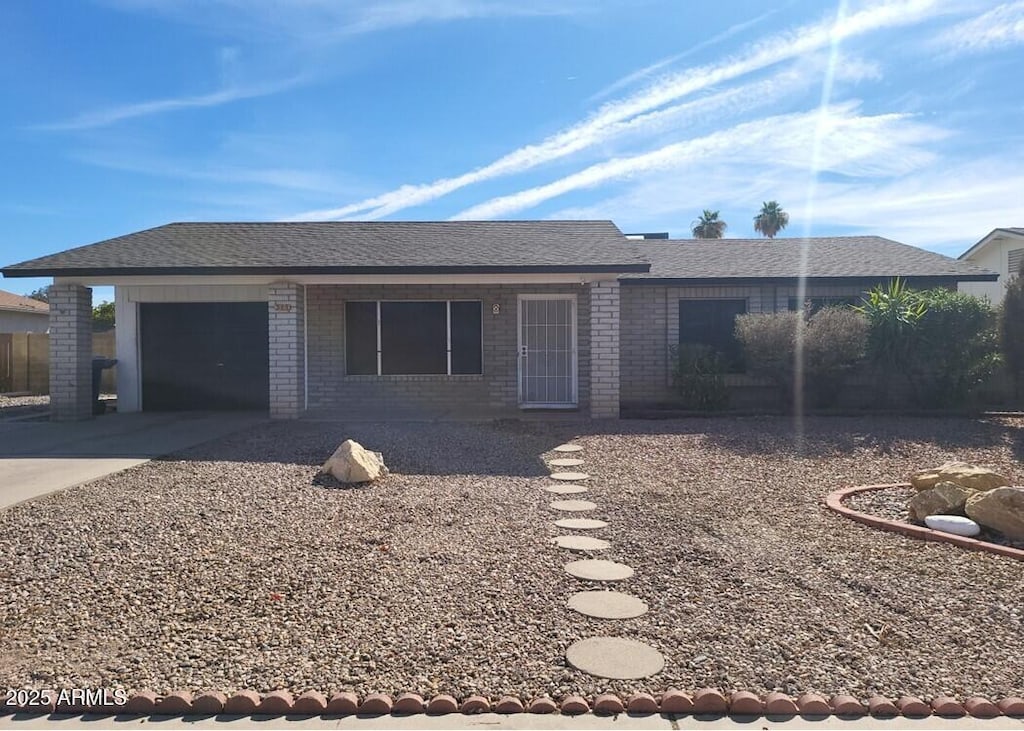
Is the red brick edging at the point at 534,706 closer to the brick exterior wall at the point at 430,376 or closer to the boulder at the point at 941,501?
the boulder at the point at 941,501

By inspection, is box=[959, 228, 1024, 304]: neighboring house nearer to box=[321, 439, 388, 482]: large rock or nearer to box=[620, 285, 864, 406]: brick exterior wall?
box=[620, 285, 864, 406]: brick exterior wall

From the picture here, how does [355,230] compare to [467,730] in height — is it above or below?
above

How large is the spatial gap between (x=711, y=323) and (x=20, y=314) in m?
25.2

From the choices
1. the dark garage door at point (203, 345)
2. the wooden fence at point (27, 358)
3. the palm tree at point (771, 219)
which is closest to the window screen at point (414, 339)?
the dark garage door at point (203, 345)

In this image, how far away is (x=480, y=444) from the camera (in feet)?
31.6

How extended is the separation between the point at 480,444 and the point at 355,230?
24.5 feet

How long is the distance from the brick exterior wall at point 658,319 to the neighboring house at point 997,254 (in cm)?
878

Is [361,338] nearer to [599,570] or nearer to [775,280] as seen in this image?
[775,280]

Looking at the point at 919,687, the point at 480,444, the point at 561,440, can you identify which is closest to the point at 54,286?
the point at 480,444

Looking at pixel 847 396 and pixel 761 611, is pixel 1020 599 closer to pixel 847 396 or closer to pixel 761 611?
pixel 761 611

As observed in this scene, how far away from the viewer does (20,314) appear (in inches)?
1024

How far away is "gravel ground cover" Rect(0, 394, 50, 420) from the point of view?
45.8 ft

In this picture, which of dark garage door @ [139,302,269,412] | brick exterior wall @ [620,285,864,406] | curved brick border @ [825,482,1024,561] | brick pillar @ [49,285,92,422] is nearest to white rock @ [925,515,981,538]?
curved brick border @ [825,482,1024,561]

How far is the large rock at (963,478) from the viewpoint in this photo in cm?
614
